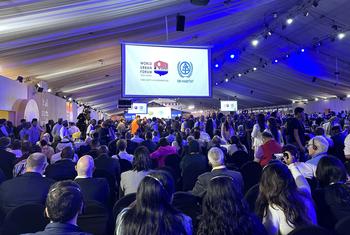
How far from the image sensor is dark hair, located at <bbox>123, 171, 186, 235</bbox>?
6.08 feet

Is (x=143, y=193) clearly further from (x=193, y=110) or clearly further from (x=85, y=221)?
(x=193, y=110)

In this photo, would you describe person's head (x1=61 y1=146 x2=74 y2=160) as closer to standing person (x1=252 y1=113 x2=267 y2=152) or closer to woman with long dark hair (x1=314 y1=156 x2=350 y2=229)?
woman with long dark hair (x1=314 y1=156 x2=350 y2=229)

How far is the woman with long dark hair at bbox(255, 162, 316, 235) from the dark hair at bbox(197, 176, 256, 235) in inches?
16.3

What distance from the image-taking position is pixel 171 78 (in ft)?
20.2

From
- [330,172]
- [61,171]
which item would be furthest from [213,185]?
[61,171]

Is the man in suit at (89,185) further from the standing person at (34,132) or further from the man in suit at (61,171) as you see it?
the standing person at (34,132)

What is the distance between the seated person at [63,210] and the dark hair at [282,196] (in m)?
1.26

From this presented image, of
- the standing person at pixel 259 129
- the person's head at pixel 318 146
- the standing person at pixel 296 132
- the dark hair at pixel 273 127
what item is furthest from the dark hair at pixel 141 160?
the standing person at pixel 259 129

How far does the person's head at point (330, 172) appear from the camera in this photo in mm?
2744

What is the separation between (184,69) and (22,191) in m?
3.86

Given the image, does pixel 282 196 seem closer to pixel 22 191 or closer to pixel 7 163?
pixel 22 191

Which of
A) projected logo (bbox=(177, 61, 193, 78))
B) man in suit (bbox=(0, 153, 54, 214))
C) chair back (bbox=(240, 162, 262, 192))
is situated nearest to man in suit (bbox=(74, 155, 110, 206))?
man in suit (bbox=(0, 153, 54, 214))

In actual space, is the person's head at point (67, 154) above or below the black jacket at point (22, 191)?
above

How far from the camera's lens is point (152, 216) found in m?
1.88
